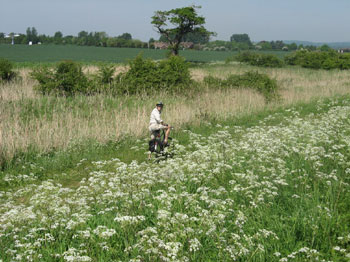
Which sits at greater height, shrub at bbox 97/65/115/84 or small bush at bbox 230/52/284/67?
small bush at bbox 230/52/284/67

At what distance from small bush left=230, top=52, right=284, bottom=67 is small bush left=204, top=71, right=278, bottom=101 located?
1200 inches

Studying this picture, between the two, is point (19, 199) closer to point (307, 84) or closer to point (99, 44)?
point (307, 84)

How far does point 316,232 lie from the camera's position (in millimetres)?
4559

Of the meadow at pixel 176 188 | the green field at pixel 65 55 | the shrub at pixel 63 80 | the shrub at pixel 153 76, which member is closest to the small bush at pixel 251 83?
the shrub at pixel 153 76

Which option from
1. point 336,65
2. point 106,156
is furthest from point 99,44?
point 106,156

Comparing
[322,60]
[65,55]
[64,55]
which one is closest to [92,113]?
[322,60]

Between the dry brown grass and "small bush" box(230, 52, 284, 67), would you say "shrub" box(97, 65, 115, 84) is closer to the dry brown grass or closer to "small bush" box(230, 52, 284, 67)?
the dry brown grass

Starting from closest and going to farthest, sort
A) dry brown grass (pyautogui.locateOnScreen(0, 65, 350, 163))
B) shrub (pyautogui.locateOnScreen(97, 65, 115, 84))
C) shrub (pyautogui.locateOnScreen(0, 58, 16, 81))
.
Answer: dry brown grass (pyautogui.locateOnScreen(0, 65, 350, 163)) < shrub (pyautogui.locateOnScreen(97, 65, 115, 84)) < shrub (pyautogui.locateOnScreen(0, 58, 16, 81))

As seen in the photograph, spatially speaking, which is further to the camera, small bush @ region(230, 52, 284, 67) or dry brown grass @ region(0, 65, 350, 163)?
small bush @ region(230, 52, 284, 67)

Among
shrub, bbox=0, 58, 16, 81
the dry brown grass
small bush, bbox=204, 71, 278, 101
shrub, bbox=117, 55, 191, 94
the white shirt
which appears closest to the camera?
the white shirt

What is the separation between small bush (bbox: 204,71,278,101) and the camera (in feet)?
66.4

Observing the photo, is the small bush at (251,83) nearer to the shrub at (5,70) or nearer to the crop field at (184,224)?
the shrub at (5,70)

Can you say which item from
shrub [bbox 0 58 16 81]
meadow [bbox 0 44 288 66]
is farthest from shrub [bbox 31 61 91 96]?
meadow [bbox 0 44 288 66]

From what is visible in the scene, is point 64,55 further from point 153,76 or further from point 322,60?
point 153,76
